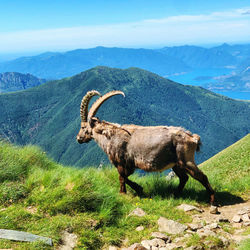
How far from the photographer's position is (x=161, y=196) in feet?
32.2

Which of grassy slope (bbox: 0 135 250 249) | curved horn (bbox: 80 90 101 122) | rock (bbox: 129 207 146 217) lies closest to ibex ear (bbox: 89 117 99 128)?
curved horn (bbox: 80 90 101 122)

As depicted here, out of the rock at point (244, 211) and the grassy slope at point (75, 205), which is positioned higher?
the grassy slope at point (75, 205)

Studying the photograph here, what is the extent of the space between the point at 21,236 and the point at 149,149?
4967 mm

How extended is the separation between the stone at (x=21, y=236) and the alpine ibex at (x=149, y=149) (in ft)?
14.8

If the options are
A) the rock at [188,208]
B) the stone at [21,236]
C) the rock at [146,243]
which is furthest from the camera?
the rock at [188,208]

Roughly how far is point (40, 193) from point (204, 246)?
4.53 meters

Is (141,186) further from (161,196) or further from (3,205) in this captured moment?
(3,205)

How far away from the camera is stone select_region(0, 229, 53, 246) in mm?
5988

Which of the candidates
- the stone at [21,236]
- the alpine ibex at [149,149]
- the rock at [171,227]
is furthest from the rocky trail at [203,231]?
the stone at [21,236]

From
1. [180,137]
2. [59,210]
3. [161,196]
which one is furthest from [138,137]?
[59,210]

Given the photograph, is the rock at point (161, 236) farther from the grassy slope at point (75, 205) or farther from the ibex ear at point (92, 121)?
the ibex ear at point (92, 121)

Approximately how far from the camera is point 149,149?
9.55 m

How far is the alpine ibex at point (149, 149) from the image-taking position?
9.23 m

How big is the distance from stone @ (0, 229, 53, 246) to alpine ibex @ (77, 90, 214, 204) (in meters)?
4.53
